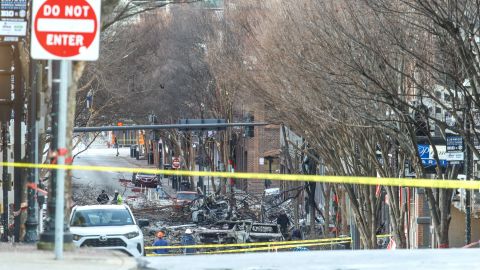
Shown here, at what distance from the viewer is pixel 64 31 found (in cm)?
1100

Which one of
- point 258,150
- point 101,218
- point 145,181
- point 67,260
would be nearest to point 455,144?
point 101,218

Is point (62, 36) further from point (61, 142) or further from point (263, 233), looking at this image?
point (263, 233)

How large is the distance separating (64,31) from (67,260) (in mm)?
2302

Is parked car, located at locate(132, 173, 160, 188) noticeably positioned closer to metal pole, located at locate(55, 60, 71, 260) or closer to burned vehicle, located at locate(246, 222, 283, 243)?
burned vehicle, located at locate(246, 222, 283, 243)

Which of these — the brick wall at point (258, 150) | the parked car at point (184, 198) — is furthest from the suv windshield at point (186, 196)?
the brick wall at point (258, 150)

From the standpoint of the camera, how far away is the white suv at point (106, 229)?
21.8m

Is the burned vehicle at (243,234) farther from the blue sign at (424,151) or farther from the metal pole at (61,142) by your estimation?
the metal pole at (61,142)

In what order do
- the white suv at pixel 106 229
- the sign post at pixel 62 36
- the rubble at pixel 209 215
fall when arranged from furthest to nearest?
the rubble at pixel 209 215 < the white suv at pixel 106 229 < the sign post at pixel 62 36

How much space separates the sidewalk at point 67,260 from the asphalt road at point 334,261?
0.28 meters

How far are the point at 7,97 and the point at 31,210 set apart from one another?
4.26 meters

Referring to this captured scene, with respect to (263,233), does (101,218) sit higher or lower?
higher

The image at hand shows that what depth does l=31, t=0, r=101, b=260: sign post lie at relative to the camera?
1090cm

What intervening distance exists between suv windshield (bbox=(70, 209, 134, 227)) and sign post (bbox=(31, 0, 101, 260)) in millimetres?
11777

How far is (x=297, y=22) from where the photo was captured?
31.6 m
